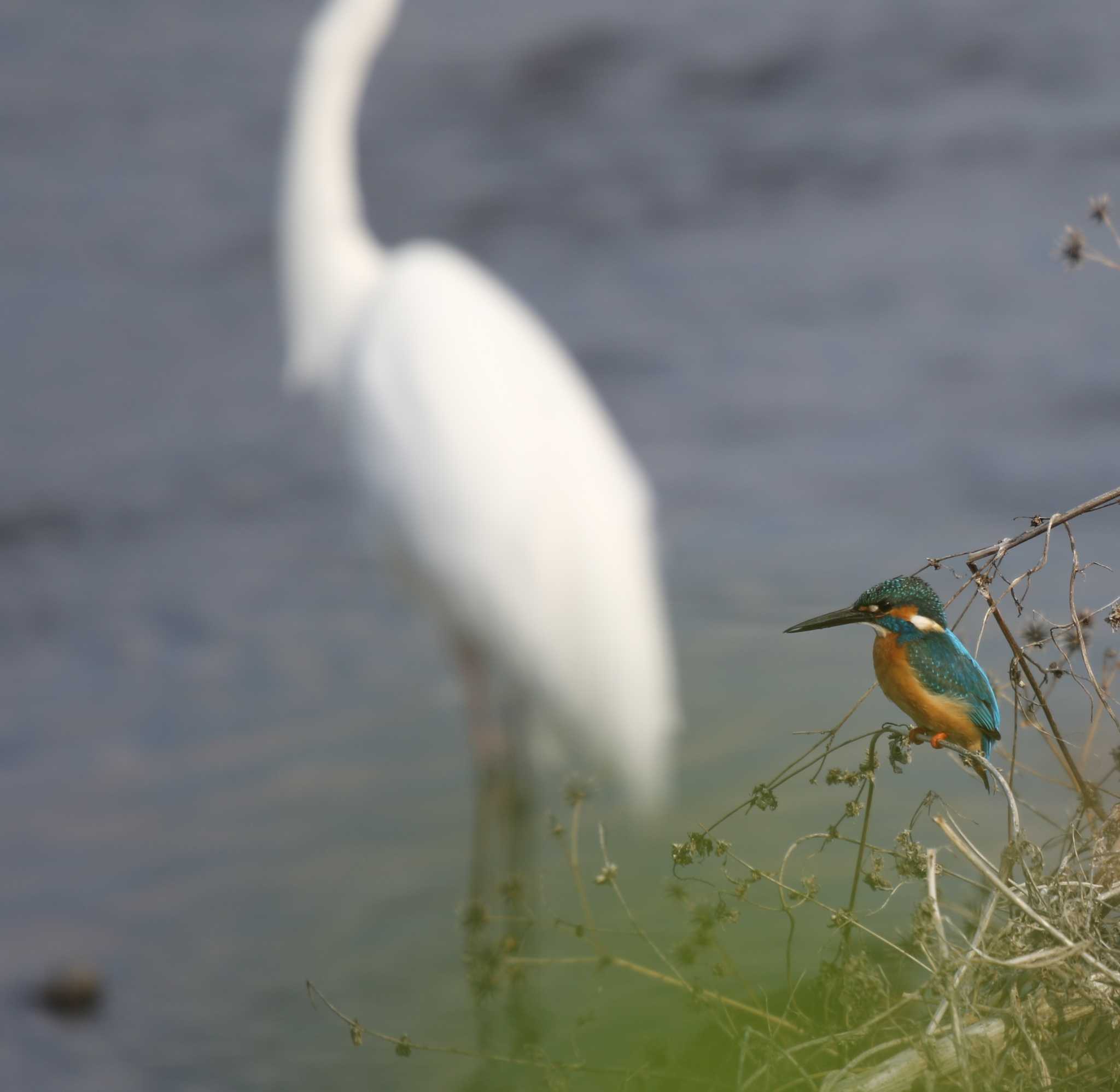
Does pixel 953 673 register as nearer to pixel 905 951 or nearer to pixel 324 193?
pixel 905 951

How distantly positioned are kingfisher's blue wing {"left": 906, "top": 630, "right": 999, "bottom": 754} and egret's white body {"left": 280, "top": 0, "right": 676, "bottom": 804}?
0.75m

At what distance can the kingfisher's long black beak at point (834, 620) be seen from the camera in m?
0.23

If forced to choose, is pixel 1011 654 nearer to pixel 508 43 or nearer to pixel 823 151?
pixel 823 151

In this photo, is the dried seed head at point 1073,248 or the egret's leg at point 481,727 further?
the egret's leg at point 481,727

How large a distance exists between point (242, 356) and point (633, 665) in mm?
1655

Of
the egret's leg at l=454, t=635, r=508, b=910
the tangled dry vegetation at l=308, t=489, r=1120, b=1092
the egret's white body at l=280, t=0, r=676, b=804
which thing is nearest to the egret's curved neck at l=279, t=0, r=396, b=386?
the egret's white body at l=280, t=0, r=676, b=804

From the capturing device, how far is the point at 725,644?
713 mm

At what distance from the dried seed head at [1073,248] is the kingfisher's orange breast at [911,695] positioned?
0.13 meters

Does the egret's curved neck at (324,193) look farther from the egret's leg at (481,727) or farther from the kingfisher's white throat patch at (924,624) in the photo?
the kingfisher's white throat patch at (924,624)

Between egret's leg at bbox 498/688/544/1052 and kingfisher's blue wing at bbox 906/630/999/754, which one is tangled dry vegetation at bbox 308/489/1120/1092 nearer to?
kingfisher's blue wing at bbox 906/630/999/754

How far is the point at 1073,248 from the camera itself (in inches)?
11.6

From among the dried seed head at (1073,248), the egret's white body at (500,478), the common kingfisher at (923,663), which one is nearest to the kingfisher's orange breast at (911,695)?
the common kingfisher at (923,663)

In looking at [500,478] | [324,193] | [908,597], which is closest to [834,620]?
[908,597]

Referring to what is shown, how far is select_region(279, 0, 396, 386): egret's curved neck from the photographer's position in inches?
58.8
